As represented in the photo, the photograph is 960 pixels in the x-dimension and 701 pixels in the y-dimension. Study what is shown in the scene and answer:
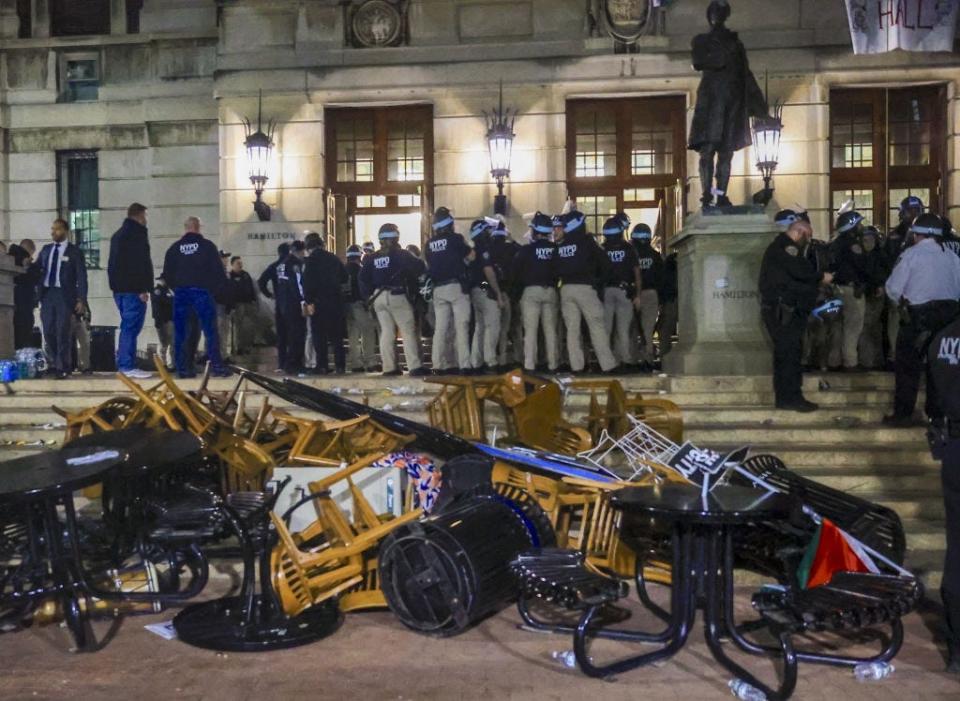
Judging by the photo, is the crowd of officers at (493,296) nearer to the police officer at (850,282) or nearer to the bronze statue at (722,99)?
the bronze statue at (722,99)

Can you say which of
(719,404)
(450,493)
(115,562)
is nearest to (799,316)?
(719,404)

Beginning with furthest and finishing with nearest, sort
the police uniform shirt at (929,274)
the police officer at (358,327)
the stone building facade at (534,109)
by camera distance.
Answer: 1. the stone building facade at (534,109)
2. the police officer at (358,327)
3. the police uniform shirt at (929,274)

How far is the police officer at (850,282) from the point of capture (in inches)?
438

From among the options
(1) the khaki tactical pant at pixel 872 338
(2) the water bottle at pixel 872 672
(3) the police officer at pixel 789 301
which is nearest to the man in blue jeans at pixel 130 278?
(3) the police officer at pixel 789 301

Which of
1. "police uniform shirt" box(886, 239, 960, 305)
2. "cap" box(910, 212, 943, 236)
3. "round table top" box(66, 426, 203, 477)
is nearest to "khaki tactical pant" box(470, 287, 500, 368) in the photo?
"police uniform shirt" box(886, 239, 960, 305)

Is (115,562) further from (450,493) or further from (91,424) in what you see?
(450,493)

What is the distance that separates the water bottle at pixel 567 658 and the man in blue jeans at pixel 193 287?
7.18 meters

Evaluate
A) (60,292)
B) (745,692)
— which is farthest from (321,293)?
(745,692)

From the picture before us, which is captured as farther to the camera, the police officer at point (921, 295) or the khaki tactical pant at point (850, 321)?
the khaki tactical pant at point (850, 321)

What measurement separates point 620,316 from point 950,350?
268 inches

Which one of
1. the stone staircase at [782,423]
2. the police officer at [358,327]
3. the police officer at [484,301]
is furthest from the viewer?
the police officer at [358,327]

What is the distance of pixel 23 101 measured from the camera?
1823 centimetres

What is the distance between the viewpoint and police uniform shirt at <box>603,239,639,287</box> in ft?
37.1

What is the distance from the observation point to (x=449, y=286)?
11156 millimetres
